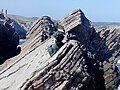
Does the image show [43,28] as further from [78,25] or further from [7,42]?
[7,42]

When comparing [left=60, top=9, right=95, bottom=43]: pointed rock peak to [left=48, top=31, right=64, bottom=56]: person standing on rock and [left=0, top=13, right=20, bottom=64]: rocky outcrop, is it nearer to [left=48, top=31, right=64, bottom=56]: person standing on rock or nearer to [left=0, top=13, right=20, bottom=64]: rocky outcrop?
[left=0, top=13, right=20, bottom=64]: rocky outcrop

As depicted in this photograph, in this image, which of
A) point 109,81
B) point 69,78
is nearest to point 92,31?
point 109,81

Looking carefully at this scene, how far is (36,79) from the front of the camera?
71.9 ft

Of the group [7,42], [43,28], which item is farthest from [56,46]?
[7,42]

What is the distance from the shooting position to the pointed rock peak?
3758 cm

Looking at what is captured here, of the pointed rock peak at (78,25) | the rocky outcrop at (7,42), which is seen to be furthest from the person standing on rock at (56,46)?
the rocky outcrop at (7,42)

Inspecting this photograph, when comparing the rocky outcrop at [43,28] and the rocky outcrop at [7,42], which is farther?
the rocky outcrop at [7,42]

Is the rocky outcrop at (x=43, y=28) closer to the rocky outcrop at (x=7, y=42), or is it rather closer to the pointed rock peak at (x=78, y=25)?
the pointed rock peak at (x=78, y=25)

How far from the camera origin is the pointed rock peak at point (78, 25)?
37.6 m

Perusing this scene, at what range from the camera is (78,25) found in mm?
37812

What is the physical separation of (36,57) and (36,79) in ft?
17.3

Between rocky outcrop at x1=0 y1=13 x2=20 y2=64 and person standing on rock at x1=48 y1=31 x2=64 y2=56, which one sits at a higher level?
person standing on rock at x1=48 y1=31 x2=64 y2=56

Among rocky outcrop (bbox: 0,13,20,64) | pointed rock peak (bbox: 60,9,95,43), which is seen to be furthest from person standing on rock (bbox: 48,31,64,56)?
rocky outcrop (bbox: 0,13,20,64)

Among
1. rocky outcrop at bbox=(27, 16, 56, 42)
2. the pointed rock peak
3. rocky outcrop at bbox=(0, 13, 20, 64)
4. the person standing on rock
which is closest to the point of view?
the person standing on rock
